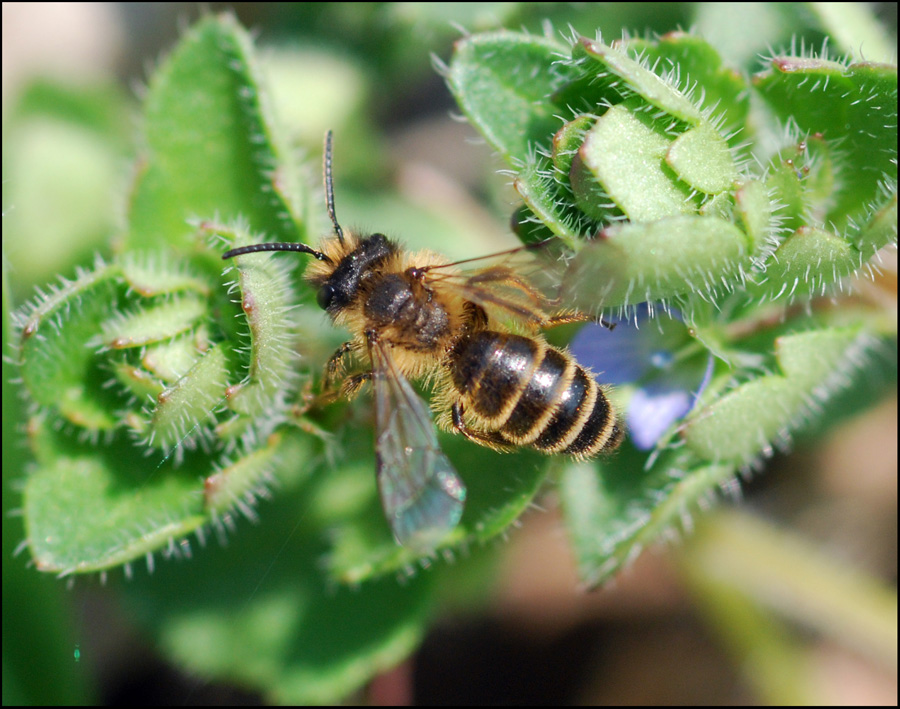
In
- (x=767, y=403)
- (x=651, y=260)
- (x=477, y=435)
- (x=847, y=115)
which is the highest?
(x=847, y=115)

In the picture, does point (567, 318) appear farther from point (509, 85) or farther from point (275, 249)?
point (275, 249)

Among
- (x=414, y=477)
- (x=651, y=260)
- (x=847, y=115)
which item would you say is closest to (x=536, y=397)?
(x=414, y=477)

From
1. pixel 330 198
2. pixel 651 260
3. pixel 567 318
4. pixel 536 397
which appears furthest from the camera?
pixel 330 198

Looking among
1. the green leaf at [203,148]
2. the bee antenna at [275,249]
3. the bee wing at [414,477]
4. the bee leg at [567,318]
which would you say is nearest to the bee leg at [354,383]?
the bee wing at [414,477]

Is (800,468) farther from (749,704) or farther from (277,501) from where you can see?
(277,501)

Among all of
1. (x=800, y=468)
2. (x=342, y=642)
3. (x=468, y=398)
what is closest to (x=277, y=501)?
(x=342, y=642)

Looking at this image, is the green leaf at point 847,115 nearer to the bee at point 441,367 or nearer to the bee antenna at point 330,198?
the bee at point 441,367

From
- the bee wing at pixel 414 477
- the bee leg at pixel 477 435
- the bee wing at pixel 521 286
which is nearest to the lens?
the bee wing at pixel 414 477
